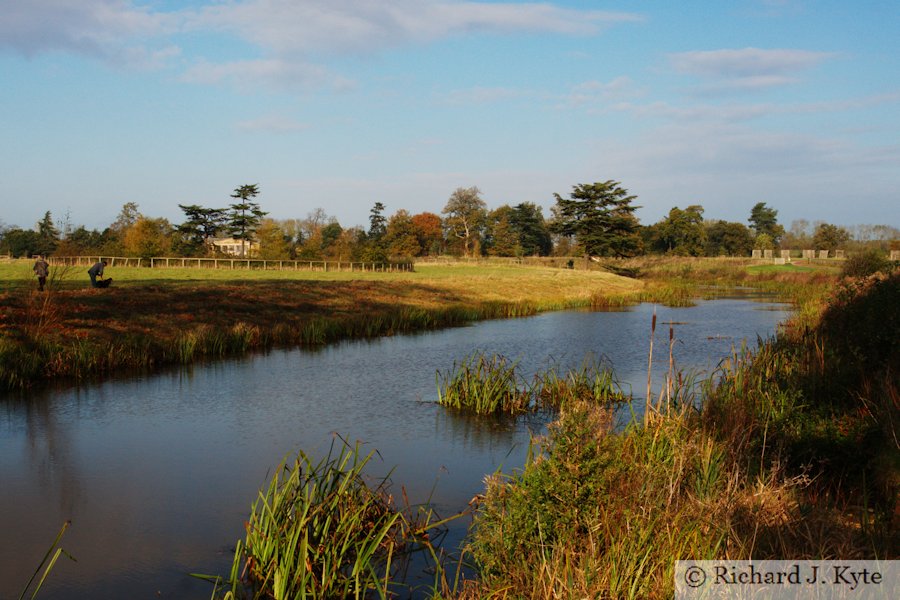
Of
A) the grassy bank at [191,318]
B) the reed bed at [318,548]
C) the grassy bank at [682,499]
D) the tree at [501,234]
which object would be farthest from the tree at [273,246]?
the reed bed at [318,548]

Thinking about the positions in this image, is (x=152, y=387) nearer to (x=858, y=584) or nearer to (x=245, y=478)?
(x=245, y=478)

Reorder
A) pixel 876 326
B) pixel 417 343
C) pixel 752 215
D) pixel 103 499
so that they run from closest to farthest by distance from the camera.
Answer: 1. pixel 103 499
2. pixel 876 326
3. pixel 417 343
4. pixel 752 215

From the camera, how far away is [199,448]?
11812 millimetres

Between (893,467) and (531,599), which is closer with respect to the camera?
(531,599)

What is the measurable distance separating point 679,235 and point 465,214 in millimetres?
35358

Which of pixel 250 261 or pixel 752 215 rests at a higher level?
pixel 752 215

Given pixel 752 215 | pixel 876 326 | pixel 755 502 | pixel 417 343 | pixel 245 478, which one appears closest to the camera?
pixel 755 502

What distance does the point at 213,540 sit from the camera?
787cm

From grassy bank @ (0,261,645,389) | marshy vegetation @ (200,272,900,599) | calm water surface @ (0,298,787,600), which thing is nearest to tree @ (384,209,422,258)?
grassy bank @ (0,261,645,389)

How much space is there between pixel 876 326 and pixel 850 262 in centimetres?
1886

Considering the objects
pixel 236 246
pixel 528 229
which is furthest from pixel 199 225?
pixel 528 229

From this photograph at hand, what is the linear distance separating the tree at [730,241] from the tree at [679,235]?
4.26 m

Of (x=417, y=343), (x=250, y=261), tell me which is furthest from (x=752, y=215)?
(x=417, y=343)

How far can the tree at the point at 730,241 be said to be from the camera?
108m
